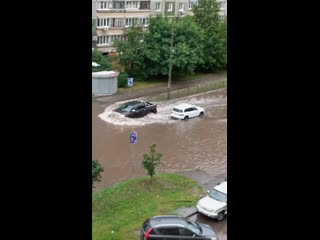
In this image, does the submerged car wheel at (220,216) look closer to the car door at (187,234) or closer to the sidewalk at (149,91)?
the car door at (187,234)

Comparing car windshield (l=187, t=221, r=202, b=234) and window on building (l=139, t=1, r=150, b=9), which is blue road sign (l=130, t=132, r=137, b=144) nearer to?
car windshield (l=187, t=221, r=202, b=234)

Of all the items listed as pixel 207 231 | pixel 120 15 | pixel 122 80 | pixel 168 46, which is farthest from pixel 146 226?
pixel 120 15

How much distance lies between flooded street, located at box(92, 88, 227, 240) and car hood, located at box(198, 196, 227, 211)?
18 cm

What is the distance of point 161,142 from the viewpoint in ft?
31.8

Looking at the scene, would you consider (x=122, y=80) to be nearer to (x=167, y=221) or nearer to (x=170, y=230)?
(x=167, y=221)

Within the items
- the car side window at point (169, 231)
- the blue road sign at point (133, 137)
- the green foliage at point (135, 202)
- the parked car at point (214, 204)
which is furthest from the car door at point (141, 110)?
the car side window at point (169, 231)

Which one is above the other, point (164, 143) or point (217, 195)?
point (217, 195)

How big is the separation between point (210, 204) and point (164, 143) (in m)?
3.22

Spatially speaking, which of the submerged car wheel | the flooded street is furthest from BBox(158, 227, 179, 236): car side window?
the submerged car wheel

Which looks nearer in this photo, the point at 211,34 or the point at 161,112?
the point at 161,112
